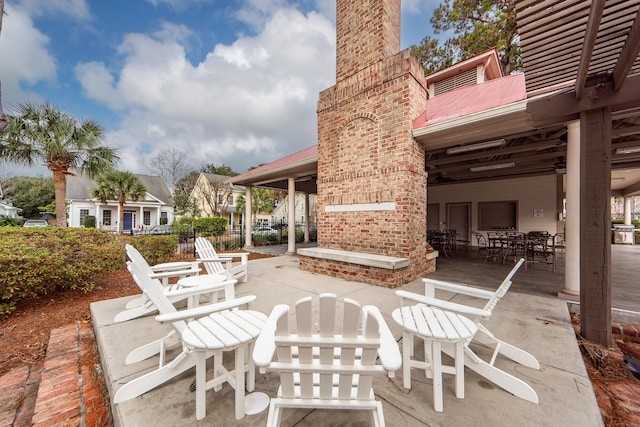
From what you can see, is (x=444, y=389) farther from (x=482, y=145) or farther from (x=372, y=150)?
(x=482, y=145)

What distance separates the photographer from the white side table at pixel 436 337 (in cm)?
163

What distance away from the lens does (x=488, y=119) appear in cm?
397

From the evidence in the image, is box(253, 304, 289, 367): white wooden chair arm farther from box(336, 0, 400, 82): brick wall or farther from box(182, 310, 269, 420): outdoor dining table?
box(336, 0, 400, 82): brick wall

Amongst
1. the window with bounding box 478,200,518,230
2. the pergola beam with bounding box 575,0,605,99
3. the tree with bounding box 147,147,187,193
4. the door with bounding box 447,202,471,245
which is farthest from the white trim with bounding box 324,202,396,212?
the tree with bounding box 147,147,187,193

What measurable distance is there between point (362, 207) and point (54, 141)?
1146cm

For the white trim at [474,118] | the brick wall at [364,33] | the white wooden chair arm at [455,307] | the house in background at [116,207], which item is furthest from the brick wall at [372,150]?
the house in background at [116,207]

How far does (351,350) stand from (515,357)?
74.3 inches

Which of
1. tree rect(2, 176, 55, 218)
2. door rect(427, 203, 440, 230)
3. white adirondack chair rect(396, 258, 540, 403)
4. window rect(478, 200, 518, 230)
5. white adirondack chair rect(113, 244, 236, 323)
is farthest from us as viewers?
tree rect(2, 176, 55, 218)

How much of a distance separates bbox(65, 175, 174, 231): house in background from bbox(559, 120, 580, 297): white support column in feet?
82.0

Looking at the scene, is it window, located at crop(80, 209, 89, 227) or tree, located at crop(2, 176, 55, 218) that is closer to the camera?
window, located at crop(80, 209, 89, 227)

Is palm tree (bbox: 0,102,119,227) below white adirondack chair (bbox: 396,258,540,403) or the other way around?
the other way around

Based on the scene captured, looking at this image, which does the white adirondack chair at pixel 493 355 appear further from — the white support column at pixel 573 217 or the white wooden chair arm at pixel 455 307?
the white support column at pixel 573 217

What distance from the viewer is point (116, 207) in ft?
69.8

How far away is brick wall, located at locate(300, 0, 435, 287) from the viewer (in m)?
4.76
